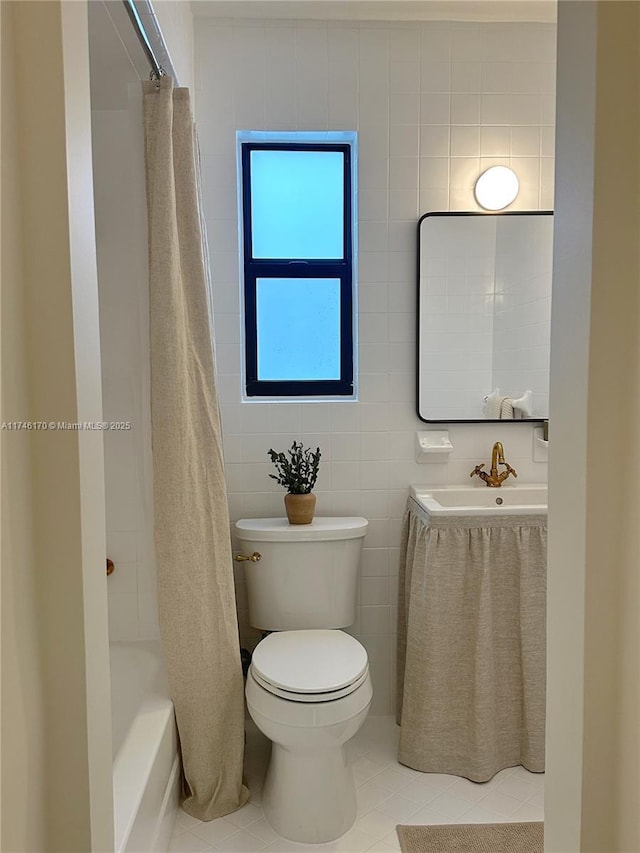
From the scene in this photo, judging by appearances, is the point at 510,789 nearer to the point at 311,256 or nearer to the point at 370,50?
the point at 311,256

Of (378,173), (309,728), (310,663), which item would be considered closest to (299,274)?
(378,173)

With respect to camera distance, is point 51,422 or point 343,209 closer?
point 51,422

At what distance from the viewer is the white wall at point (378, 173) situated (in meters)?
2.41

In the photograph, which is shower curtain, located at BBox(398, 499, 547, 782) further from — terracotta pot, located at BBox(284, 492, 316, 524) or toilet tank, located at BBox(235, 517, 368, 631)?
terracotta pot, located at BBox(284, 492, 316, 524)

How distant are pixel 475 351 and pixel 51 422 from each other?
6.71 feet

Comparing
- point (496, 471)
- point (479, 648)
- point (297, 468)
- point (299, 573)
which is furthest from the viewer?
point (496, 471)

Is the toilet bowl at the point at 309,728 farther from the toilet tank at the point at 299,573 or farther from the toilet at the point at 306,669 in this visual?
the toilet tank at the point at 299,573

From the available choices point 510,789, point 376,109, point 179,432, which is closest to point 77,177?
point 179,432

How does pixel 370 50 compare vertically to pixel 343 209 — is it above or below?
above

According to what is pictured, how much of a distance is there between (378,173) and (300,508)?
124cm

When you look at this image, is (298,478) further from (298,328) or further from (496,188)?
(496,188)

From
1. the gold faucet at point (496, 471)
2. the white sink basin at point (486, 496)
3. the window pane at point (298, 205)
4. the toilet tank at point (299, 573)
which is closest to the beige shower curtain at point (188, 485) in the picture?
the toilet tank at point (299, 573)

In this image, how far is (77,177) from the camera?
73 cm

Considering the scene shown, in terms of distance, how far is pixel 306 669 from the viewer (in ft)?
6.38
